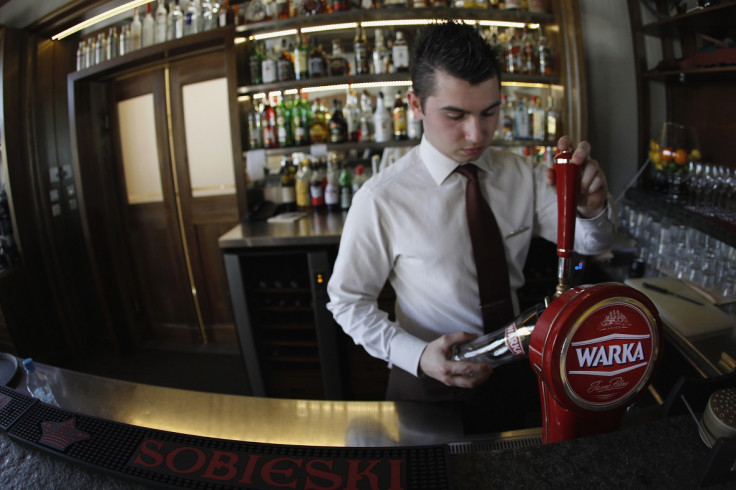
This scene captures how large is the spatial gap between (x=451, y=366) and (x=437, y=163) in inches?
22.5

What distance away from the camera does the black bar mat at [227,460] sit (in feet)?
1.79

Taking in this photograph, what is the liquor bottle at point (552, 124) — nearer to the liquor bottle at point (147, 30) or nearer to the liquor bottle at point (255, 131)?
the liquor bottle at point (255, 131)

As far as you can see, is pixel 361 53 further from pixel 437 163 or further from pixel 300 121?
pixel 437 163

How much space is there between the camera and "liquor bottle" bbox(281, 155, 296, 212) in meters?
2.94

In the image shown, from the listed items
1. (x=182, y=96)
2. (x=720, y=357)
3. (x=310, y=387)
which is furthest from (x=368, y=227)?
(x=182, y=96)

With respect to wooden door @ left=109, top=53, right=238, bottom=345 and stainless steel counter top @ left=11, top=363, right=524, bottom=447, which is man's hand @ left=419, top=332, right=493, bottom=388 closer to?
stainless steel counter top @ left=11, top=363, right=524, bottom=447

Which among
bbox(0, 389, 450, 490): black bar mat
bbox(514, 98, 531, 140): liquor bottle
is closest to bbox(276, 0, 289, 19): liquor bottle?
bbox(514, 98, 531, 140): liquor bottle

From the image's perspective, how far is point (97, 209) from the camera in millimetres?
2873

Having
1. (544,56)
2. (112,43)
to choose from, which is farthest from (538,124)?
(112,43)

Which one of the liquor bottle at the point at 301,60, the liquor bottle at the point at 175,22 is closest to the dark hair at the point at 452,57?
the liquor bottle at the point at 301,60

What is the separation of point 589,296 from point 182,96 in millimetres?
3337

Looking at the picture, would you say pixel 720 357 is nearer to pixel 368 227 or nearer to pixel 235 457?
pixel 368 227

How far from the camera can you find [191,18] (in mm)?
2885

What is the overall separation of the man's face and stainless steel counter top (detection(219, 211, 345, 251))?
1.31 meters
